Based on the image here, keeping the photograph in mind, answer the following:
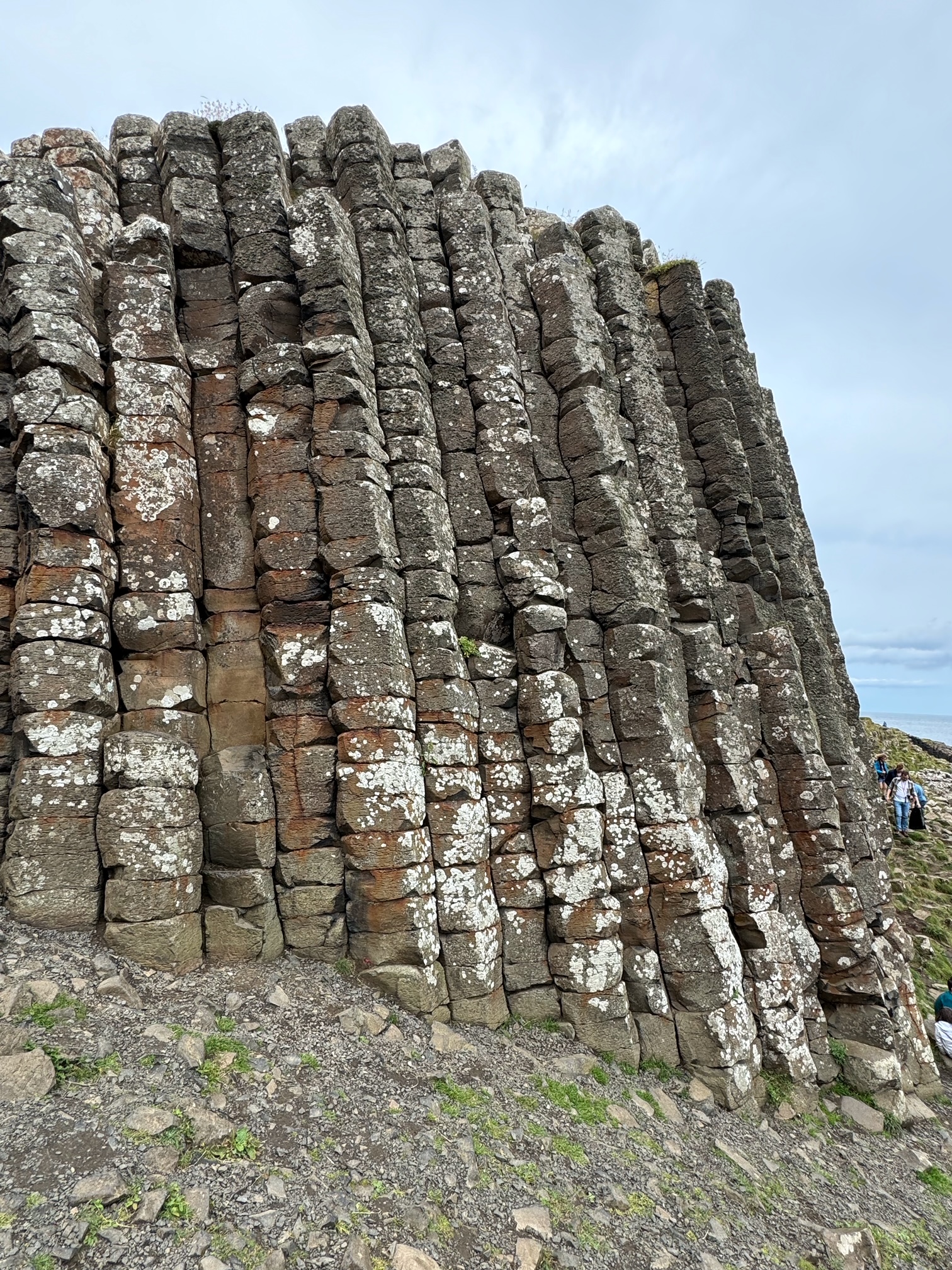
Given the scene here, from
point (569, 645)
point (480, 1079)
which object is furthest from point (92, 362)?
point (480, 1079)

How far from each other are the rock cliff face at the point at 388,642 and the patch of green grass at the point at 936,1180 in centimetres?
142

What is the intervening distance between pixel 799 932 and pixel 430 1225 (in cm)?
847

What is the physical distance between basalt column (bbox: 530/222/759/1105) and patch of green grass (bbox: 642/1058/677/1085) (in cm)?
38

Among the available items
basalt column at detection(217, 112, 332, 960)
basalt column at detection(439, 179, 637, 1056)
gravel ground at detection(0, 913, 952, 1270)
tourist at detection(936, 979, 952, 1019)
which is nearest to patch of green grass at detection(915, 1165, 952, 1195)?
gravel ground at detection(0, 913, 952, 1270)

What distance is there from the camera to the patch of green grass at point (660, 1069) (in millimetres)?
9586

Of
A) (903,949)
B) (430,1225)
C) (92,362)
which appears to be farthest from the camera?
(903,949)

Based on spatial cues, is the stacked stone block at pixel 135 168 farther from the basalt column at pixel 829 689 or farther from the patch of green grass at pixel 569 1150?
the patch of green grass at pixel 569 1150

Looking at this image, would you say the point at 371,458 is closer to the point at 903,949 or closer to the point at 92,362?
the point at 92,362

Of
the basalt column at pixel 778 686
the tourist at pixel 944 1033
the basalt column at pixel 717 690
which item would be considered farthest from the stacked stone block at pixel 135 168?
the tourist at pixel 944 1033

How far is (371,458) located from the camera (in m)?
10.6

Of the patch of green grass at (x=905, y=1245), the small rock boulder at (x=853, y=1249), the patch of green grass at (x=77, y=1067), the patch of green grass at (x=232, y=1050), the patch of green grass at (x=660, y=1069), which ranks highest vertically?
the patch of green grass at (x=77, y=1067)

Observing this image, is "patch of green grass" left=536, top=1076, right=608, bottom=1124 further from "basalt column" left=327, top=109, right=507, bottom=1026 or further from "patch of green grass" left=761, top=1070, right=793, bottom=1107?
"patch of green grass" left=761, top=1070, right=793, bottom=1107

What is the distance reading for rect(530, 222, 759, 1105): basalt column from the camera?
9992 mm

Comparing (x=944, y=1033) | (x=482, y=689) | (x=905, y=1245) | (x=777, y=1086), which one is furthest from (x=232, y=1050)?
(x=944, y=1033)
